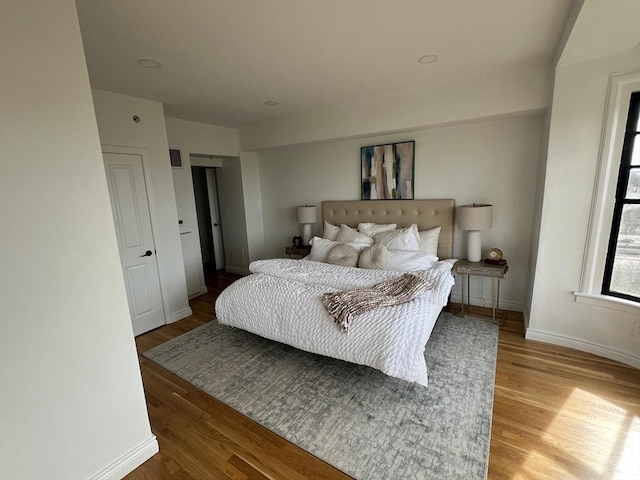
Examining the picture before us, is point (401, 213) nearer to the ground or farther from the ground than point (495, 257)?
farther from the ground

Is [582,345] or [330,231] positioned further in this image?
[330,231]

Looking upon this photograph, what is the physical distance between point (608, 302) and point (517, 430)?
1476 mm

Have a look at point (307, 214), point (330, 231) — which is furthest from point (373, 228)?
point (307, 214)

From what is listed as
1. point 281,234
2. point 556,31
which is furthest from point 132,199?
point 556,31

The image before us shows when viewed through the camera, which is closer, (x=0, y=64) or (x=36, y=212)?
(x=0, y=64)

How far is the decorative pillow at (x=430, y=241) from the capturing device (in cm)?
347

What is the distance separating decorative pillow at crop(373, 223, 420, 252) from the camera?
3408 millimetres

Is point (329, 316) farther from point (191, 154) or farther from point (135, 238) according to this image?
point (191, 154)

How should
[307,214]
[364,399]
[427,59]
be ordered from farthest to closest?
[307,214]
[427,59]
[364,399]

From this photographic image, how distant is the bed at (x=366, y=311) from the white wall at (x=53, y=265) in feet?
3.84

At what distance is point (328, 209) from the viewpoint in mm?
4367

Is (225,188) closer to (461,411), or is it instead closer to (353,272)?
(353,272)

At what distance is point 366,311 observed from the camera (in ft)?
6.90

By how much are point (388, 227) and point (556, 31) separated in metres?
2.31
